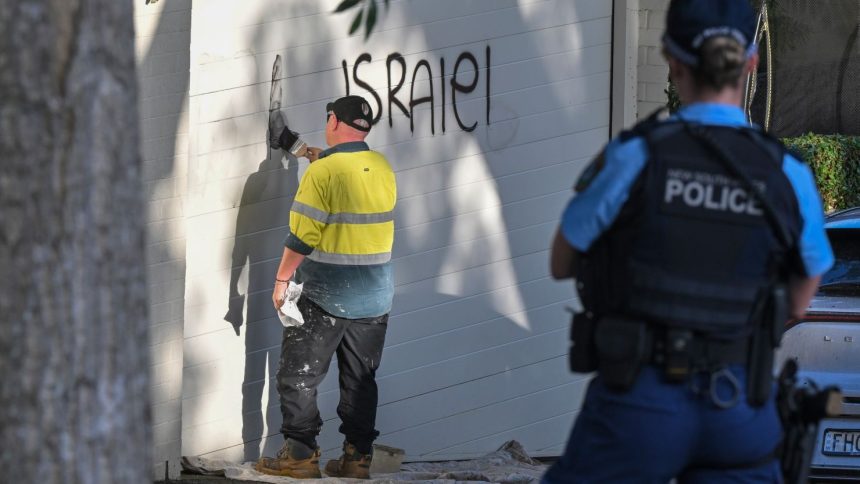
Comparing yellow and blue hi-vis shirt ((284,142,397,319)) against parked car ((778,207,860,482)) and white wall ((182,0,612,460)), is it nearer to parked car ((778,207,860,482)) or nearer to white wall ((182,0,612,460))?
white wall ((182,0,612,460))

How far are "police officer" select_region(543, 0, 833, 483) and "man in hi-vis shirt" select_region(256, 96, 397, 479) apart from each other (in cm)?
339

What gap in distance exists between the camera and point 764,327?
3.48 metres

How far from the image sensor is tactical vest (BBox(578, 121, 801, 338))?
3.36m

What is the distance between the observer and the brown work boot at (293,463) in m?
6.95

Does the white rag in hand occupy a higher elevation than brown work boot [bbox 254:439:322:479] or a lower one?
higher

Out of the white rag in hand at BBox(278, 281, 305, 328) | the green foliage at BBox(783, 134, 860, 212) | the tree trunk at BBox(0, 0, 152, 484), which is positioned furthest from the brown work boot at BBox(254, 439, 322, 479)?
the green foliage at BBox(783, 134, 860, 212)

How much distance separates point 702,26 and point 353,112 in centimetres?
360

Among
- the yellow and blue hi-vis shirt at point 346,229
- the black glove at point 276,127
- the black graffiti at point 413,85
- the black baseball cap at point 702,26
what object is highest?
the black baseball cap at point 702,26

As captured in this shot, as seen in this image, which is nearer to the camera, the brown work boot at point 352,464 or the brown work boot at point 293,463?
the brown work boot at point 293,463

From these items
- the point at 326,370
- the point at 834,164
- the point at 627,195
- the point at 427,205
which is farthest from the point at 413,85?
the point at 834,164

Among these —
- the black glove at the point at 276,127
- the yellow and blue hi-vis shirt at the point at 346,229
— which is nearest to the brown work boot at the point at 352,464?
the yellow and blue hi-vis shirt at the point at 346,229

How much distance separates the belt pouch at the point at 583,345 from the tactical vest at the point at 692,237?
3.1 inches

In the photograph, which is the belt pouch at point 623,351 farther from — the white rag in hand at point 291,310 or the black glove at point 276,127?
the black glove at point 276,127

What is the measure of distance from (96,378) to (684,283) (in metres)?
1.47
